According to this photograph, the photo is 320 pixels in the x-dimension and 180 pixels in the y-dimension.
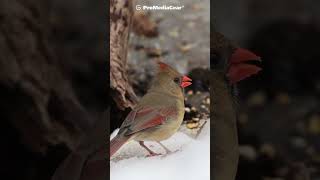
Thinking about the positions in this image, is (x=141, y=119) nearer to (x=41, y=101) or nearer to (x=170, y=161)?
(x=170, y=161)

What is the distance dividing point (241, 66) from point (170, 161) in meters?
0.55

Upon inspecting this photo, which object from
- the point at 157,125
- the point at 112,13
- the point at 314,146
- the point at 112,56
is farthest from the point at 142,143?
the point at 314,146

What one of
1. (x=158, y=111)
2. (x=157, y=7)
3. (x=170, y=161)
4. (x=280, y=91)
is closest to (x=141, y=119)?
(x=158, y=111)

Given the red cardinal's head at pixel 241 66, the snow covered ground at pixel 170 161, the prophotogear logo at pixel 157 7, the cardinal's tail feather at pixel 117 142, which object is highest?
the prophotogear logo at pixel 157 7

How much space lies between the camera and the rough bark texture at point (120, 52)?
7.00ft

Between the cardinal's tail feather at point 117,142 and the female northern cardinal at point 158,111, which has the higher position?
the female northern cardinal at point 158,111

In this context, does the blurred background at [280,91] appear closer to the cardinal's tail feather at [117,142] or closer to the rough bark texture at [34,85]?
the cardinal's tail feather at [117,142]

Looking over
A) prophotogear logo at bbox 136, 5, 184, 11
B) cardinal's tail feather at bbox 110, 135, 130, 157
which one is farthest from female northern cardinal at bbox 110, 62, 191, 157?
prophotogear logo at bbox 136, 5, 184, 11

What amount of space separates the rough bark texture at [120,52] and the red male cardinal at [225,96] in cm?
38

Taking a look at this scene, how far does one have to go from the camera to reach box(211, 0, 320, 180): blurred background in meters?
2.20

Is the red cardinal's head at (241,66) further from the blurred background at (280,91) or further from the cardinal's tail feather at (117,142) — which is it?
the cardinal's tail feather at (117,142)

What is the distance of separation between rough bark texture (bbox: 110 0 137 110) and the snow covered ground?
21 cm

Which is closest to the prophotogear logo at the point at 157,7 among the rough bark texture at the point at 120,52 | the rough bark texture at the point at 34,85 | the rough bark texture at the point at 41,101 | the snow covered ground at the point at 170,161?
the rough bark texture at the point at 120,52

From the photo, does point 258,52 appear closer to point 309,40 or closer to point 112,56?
point 309,40
